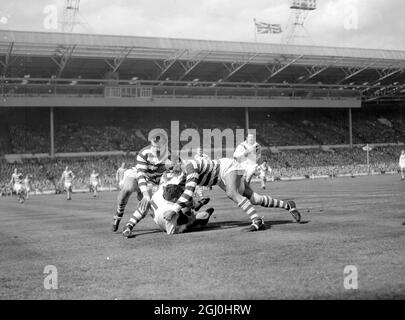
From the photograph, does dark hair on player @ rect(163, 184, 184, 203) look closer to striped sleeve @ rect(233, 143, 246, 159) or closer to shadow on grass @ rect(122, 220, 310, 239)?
shadow on grass @ rect(122, 220, 310, 239)

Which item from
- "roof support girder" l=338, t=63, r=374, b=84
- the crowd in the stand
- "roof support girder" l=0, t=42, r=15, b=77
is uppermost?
"roof support girder" l=338, t=63, r=374, b=84

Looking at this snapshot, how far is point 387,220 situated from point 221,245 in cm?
434

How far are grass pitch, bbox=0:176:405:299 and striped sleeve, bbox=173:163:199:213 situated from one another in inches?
24.7

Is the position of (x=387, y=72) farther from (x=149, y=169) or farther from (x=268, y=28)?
(x=149, y=169)

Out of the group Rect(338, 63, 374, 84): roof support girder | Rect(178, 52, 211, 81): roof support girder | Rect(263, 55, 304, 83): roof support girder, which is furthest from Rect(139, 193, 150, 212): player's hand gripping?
Rect(338, 63, 374, 84): roof support girder

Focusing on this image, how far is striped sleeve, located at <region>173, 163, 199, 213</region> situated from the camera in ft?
35.3

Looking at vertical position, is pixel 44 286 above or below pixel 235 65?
below

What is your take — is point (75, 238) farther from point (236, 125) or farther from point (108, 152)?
point (236, 125)

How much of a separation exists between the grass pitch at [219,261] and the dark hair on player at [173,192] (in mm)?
759

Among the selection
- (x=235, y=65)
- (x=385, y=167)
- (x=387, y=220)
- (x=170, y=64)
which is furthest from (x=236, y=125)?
(x=387, y=220)

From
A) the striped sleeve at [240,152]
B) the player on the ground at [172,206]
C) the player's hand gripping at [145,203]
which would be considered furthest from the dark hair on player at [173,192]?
the striped sleeve at [240,152]

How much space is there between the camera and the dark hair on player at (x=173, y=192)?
1161 cm

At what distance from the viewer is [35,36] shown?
163 ft

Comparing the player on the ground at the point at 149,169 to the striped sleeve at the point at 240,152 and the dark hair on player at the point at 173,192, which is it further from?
the striped sleeve at the point at 240,152
